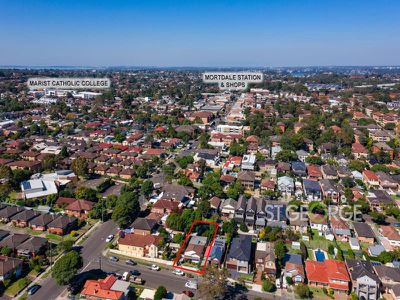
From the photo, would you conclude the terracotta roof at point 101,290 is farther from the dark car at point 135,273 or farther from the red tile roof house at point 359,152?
the red tile roof house at point 359,152

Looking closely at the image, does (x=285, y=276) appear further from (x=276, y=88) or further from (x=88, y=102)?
(x=276, y=88)

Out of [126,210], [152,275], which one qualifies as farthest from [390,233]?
[126,210]

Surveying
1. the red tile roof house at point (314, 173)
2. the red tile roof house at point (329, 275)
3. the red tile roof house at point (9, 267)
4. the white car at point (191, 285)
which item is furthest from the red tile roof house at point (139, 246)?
the red tile roof house at point (314, 173)

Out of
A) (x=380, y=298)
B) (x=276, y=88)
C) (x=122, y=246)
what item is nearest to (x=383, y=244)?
(x=380, y=298)

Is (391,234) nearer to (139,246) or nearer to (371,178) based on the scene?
(371,178)

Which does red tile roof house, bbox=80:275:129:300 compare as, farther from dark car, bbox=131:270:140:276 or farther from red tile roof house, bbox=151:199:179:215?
red tile roof house, bbox=151:199:179:215
